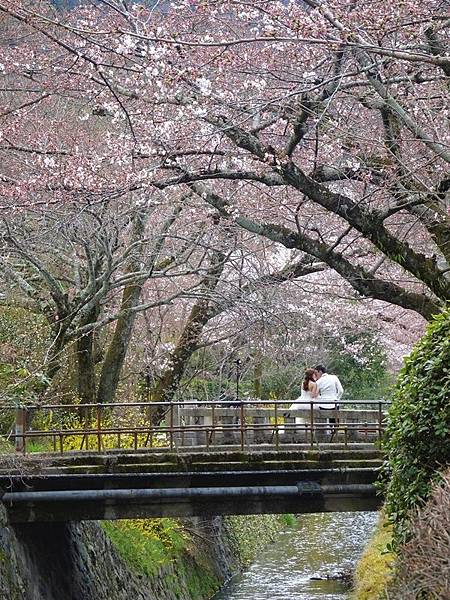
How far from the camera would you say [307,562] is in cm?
2480

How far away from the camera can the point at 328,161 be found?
13719mm

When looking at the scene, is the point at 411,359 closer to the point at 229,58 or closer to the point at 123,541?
the point at 229,58

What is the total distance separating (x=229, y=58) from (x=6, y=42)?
9550 millimetres

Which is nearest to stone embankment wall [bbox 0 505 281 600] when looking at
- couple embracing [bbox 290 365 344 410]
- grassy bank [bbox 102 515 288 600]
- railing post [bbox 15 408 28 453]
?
grassy bank [bbox 102 515 288 600]

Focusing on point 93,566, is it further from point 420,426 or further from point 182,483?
point 420,426

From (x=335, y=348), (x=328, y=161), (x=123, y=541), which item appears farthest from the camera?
(x=335, y=348)

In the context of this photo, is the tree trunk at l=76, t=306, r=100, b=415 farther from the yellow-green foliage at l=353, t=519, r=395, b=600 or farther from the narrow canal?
the yellow-green foliage at l=353, t=519, r=395, b=600

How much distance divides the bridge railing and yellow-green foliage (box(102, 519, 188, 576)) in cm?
176

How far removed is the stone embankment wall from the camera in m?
14.0

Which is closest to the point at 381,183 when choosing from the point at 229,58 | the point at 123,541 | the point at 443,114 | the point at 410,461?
the point at 443,114

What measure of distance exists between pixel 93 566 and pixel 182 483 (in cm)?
362

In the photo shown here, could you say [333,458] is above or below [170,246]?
below

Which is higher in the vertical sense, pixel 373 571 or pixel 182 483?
pixel 182 483

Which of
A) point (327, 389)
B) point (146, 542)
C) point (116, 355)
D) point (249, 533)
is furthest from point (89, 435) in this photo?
point (249, 533)
